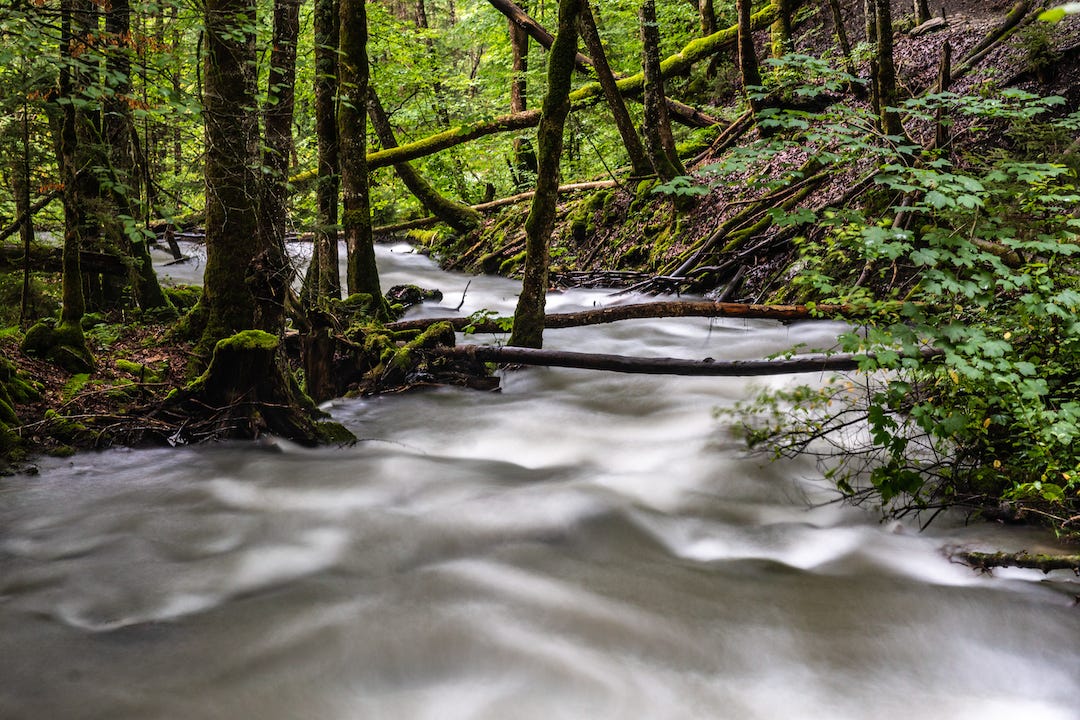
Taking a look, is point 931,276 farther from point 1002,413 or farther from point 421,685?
point 421,685

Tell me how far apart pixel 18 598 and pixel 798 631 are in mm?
3868

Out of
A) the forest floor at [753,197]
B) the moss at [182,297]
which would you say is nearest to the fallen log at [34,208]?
the moss at [182,297]

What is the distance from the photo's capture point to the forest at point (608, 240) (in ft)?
12.3

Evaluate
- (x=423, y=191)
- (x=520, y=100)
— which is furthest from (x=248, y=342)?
(x=520, y=100)

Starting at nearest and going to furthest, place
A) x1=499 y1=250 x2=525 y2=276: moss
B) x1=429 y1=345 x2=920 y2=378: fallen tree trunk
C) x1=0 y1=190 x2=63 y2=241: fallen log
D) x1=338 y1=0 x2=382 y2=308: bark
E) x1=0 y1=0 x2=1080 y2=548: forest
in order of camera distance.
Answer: x1=0 y1=0 x2=1080 y2=548: forest
x1=429 y1=345 x2=920 y2=378: fallen tree trunk
x1=0 y1=190 x2=63 y2=241: fallen log
x1=338 y1=0 x2=382 y2=308: bark
x1=499 y1=250 x2=525 y2=276: moss

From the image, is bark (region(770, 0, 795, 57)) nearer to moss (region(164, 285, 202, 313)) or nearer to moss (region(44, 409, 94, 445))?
moss (region(164, 285, 202, 313))

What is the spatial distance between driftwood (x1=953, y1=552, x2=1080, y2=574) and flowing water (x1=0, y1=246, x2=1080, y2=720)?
68mm

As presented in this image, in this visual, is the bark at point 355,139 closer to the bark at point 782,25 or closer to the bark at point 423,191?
the bark at point 423,191

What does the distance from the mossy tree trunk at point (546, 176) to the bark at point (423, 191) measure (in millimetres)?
6221

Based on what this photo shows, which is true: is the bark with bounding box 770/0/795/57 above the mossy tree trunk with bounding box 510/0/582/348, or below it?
above

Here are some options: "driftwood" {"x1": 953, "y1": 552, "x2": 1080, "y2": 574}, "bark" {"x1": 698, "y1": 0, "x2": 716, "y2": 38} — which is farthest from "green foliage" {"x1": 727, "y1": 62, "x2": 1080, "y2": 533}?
"bark" {"x1": 698, "y1": 0, "x2": 716, "y2": 38}

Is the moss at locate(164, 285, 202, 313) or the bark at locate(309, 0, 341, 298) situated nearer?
the bark at locate(309, 0, 341, 298)

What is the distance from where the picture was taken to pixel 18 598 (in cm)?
357

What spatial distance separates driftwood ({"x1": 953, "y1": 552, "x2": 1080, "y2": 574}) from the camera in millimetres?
3453
